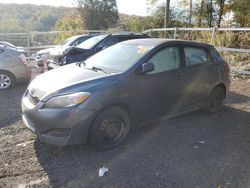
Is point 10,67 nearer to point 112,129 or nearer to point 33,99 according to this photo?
point 33,99

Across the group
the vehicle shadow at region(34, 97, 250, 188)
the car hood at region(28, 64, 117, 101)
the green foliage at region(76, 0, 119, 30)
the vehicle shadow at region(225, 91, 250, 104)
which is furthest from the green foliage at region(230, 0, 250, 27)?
the car hood at region(28, 64, 117, 101)

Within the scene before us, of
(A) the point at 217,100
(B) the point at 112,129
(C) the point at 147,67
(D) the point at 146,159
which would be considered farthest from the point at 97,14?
(D) the point at 146,159

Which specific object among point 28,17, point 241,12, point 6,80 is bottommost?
point 6,80

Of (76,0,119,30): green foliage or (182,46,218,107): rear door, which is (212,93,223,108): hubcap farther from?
(76,0,119,30): green foliage

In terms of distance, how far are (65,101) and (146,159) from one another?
1.36 meters

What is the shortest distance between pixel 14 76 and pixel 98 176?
5397mm

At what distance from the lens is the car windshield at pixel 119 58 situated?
15.2ft

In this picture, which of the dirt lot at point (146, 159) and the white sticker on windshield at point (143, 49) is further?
the white sticker on windshield at point (143, 49)

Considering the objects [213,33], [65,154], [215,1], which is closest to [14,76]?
[65,154]

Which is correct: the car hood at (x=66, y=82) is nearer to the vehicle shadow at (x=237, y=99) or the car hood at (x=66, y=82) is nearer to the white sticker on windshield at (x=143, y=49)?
the white sticker on windshield at (x=143, y=49)

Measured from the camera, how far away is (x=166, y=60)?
4977 millimetres

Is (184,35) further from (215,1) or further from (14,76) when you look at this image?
(14,76)

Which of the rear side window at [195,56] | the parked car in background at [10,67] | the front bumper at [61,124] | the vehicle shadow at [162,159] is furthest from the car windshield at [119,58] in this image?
the parked car in background at [10,67]

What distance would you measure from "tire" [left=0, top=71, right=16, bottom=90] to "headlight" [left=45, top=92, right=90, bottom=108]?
4567 millimetres
